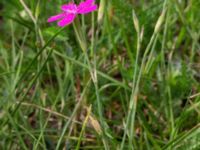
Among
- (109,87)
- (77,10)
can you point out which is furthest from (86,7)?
(109,87)

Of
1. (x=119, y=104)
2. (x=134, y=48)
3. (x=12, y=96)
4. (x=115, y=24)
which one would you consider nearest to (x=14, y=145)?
(x=12, y=96)

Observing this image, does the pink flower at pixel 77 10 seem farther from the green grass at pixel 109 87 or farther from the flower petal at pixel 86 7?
the green grass at pixel 109 87

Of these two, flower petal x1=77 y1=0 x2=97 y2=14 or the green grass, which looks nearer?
flower petal x1=77 y1=0 x2=97 y2=14

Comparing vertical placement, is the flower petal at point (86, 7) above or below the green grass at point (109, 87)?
above

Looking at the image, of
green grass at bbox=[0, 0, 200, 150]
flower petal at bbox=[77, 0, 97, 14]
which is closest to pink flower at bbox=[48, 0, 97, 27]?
flower petal at bbox=[77, 0, 97, 14]

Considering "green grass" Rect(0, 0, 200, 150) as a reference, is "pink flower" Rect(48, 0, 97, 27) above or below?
above

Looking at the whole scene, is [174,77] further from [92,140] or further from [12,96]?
[12,96]

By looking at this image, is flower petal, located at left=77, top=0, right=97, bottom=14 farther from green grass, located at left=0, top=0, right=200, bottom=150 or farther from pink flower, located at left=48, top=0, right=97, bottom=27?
green grass, located at left=0, top=0, right=200, bottom=150

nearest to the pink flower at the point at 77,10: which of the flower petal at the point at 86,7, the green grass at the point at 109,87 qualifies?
the flower petal at the point at 86,7

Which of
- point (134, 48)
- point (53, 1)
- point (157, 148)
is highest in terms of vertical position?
point (53, 1)
